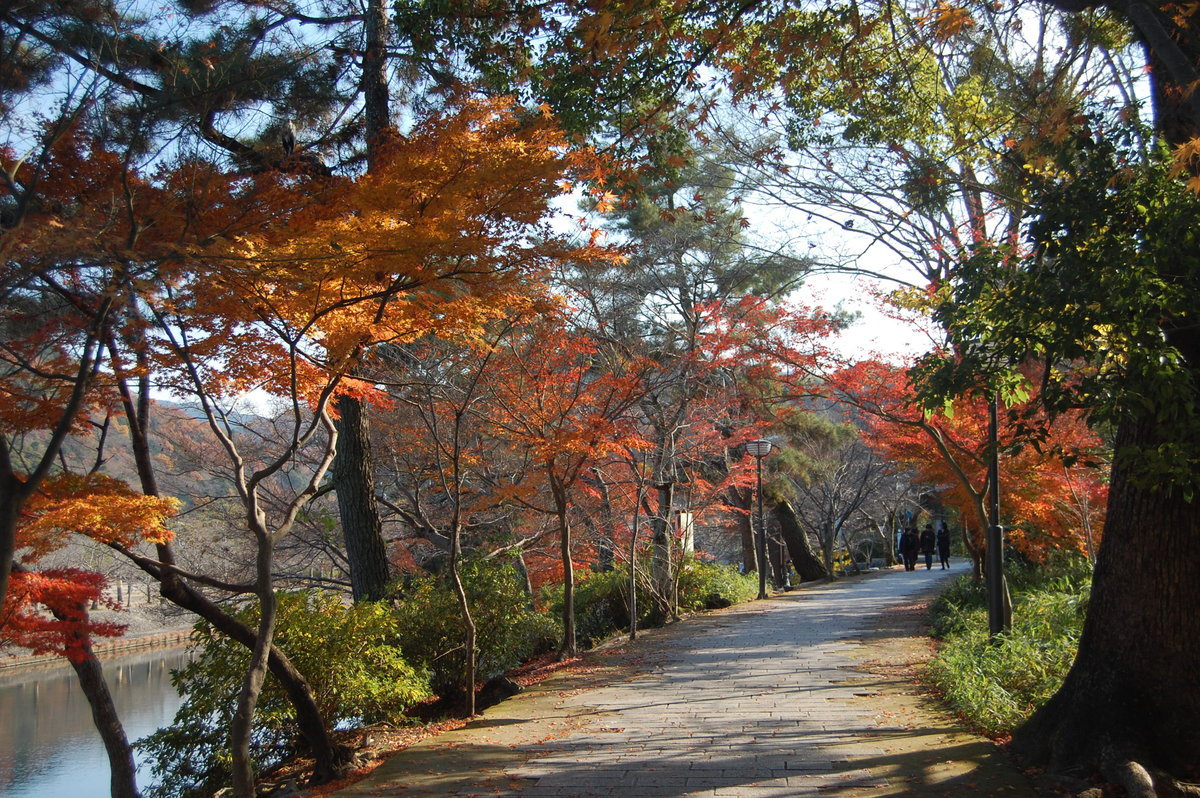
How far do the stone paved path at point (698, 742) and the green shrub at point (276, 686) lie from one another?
101 centimetres

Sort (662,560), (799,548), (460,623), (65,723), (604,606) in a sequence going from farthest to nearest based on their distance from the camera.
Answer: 1. (799,548)
2. (65,723)
3. (662,560)
4. (604,606)
5. (460,623)

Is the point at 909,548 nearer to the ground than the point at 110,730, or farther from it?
farther from it

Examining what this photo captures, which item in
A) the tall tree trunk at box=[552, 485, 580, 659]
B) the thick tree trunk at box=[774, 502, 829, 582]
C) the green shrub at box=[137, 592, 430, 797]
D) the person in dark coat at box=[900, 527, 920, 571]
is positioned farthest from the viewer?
the person in dark coat at box=[900, 527, 920, 571]

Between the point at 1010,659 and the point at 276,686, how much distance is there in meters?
6.08

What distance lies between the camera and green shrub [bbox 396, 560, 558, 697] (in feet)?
29.8

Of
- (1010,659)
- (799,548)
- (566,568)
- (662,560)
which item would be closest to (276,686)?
(566,568)

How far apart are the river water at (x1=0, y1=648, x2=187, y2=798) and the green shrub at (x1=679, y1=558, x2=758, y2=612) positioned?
9.92m

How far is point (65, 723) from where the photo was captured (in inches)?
812

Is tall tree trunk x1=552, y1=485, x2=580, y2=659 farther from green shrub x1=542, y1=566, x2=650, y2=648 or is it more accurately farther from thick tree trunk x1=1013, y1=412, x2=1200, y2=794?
thick tree trunk x1=1013, y1=412, x2=1200, y2=794

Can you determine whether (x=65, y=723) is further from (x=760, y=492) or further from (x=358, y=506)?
(x=760, y=492)

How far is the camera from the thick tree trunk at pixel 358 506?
10.2 metres

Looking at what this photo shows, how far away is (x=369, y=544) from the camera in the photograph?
10211 millimetres

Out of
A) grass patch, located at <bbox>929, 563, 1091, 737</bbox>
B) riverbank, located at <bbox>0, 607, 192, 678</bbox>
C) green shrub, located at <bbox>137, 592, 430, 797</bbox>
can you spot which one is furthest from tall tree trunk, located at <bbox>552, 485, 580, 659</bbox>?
riverbank, located at <bbox>0, 607, 192, 678</bbox>

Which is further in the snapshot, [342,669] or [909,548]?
[909,548]
